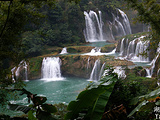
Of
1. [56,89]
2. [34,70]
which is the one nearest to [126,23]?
[34,70]

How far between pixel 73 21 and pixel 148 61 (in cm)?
1303

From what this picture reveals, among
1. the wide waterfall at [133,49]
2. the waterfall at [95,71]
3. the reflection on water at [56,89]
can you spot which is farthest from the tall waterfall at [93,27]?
the reflection on water at [56,89]

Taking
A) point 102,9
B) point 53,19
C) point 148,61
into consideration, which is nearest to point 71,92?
point 148,61

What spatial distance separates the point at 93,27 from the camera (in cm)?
2666

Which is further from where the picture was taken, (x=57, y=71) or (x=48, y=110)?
(x=57, y=71)

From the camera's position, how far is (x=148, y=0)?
20.9ft

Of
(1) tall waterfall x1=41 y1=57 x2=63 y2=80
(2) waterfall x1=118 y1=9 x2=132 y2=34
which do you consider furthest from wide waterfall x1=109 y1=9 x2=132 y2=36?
(1) tall waterfall x1=41 y1=57 x2=63 y2=80

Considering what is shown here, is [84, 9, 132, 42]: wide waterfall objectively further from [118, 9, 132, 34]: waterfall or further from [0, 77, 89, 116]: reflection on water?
[0, 77, 89, 116]: reflection on water

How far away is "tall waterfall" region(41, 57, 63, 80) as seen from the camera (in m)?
16.2

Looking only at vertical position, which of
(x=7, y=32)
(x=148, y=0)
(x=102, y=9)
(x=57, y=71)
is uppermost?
(x=102, y=9)

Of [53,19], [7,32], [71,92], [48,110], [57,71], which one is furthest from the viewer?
[53,19]

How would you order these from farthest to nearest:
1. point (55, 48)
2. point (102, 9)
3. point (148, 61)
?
point (102, 9) < point (55, 48) < point (148, 61)

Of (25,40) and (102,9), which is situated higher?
(102,9)

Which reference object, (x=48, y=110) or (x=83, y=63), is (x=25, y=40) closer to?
(x=83, y=63)
